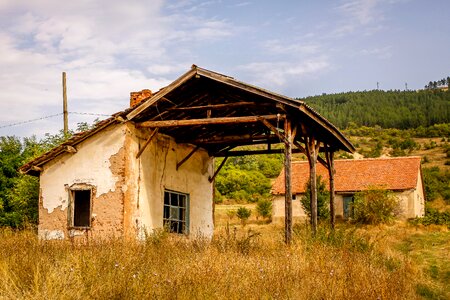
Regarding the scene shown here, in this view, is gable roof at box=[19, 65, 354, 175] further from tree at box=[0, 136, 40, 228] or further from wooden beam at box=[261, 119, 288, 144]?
tree at box=[0, 136, 40, 228]

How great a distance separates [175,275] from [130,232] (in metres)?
6.57

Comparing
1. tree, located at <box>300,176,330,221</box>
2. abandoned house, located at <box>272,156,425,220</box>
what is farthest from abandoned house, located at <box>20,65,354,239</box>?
abandoned house, located at <box>272,156,425,220</box>

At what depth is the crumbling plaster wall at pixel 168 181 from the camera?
15.2 meters

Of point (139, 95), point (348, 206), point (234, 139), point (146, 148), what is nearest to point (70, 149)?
point (146, 148)

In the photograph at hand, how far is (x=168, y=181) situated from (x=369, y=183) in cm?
2346

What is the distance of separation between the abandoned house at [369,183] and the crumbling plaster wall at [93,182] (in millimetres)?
21087

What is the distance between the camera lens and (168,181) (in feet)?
54.7

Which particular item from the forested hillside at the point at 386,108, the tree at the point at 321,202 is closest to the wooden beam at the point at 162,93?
the tree at the point at 321,202

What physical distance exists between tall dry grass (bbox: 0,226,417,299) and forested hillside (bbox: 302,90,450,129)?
294 ft

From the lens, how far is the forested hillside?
97750 millimetres

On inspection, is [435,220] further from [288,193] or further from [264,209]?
[288,193]

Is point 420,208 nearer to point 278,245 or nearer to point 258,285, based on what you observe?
point 278,245

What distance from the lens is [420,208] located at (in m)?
37.5

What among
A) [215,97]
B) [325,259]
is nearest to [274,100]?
[215,97]
